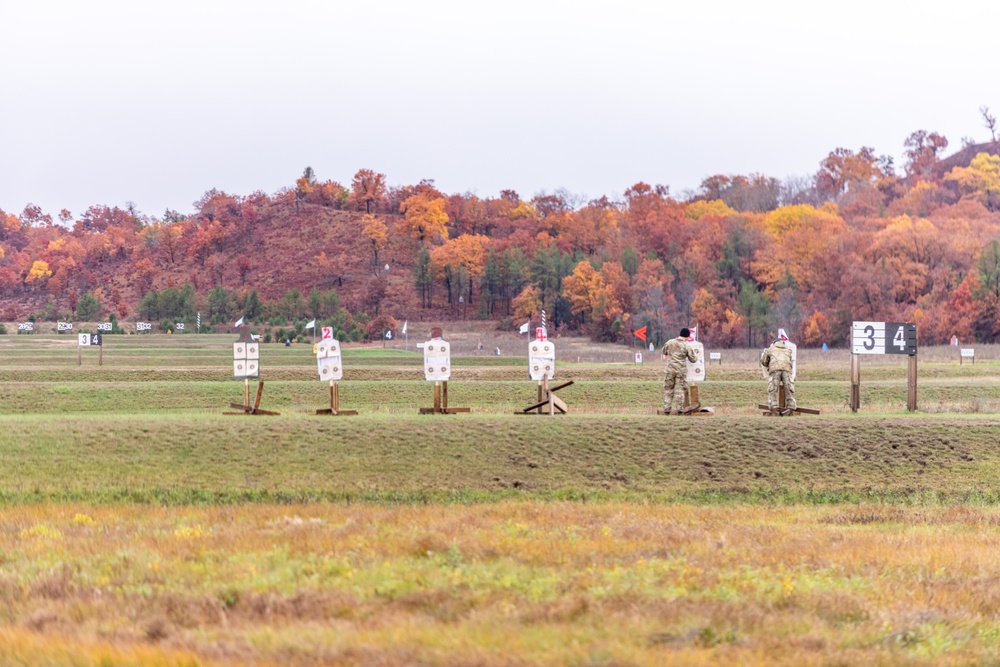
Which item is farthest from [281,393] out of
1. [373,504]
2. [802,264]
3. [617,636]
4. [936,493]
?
[802,264]

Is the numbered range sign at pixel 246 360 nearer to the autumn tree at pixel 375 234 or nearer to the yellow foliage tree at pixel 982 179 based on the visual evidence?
the autumn tree at pixel 375 234

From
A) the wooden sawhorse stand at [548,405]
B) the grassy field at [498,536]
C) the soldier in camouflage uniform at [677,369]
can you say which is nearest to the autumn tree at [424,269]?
the grassy field at [498,536]

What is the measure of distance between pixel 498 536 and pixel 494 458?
9806 millimetres

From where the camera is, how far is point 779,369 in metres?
28.1

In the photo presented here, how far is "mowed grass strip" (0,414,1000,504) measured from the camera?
862 inches

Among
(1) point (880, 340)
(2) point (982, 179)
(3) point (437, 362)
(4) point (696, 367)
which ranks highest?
(2) point (982, 179)

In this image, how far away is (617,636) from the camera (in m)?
9.49

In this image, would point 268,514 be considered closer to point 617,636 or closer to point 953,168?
point 617,636

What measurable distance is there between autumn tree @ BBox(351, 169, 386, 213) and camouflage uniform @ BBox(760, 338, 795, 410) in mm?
166060

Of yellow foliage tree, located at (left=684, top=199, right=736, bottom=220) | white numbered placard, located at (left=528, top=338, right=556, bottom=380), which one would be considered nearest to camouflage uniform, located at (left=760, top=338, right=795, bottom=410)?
white numbered placard, located at (left=528, top=338, right=556, bottom=380)

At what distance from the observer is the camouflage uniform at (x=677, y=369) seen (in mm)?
28000

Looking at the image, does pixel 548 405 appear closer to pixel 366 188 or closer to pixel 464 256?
pixel 464 256

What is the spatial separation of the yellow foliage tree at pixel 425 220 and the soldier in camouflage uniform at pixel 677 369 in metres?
141

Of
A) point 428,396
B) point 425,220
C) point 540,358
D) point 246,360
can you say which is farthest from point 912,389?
point 425,220
